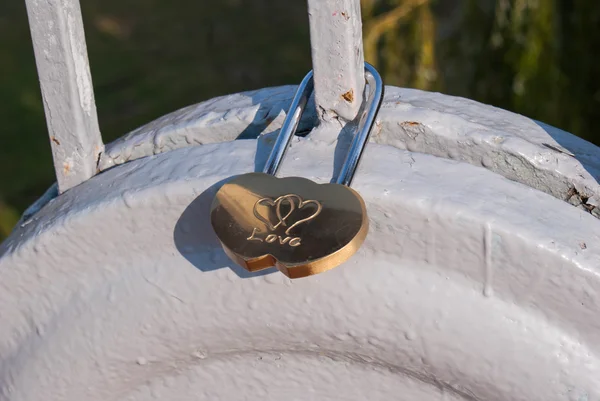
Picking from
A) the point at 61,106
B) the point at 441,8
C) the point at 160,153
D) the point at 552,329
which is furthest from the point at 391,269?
the point at 441,8

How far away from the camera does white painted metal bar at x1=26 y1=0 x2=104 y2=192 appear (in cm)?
95

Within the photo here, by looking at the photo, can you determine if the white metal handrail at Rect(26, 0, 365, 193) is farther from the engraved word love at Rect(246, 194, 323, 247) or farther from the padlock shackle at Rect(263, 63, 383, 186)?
the engraved word love at Rect(246, 194, 323, 247)

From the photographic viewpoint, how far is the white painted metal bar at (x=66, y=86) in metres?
0.95

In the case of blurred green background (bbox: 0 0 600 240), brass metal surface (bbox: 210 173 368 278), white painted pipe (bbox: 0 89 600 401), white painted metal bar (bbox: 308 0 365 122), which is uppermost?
white painted metal bar (bbox: 308 0 365 122)

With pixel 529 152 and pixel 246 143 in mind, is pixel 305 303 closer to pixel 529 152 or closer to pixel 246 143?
pixel 246 143

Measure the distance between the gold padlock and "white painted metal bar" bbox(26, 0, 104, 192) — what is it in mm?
Answer: 253

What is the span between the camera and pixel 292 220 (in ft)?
2.70

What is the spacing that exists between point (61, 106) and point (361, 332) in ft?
1.49

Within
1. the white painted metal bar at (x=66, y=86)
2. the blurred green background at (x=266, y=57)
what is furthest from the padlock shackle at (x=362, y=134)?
the blurred green background at (x=266, y=57)

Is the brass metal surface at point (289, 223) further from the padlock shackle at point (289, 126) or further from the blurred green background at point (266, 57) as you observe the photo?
the blurred green background at point (266, 57)

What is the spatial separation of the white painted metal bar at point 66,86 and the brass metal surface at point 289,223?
0.25 metres

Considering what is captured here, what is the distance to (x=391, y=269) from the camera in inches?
34.9

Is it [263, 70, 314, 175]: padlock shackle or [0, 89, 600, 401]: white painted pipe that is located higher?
[263, 70, 314, 175]: padlock shackle

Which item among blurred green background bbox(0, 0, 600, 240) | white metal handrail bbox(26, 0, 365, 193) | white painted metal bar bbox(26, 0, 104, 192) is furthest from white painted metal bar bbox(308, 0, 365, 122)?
blurred green background bbox(0, 0, 600, 240)
